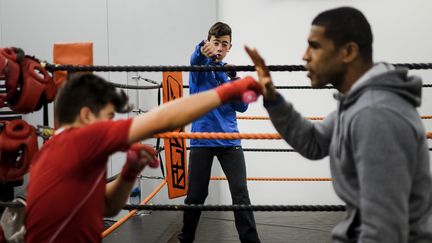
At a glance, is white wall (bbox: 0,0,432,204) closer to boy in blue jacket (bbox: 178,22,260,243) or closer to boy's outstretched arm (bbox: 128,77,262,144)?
boy in blue jacket (bbox: 178,22,260,243)

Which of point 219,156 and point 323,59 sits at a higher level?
point 323,59

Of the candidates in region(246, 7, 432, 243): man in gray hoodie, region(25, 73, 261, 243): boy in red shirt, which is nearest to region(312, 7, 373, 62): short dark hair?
region(246, 7, 432, 243): man in gray hoodie

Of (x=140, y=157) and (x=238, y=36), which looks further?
(x=238, y=36)

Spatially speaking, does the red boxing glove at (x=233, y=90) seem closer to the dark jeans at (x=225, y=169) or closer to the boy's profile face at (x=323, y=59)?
the boy's profile face at (x=323, y=59)

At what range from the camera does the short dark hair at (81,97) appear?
0.86 metres

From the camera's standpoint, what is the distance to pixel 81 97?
2.81 ft

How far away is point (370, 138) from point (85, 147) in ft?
1.69

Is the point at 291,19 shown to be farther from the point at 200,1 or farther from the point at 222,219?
the point at 222,219

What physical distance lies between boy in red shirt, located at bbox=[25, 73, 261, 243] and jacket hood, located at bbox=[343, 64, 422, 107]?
7.9 inches

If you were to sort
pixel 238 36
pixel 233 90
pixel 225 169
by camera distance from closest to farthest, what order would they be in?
pixel 233 90
pixel 225 169
pixel 238 36

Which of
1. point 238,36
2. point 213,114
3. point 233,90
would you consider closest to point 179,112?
point 233,90

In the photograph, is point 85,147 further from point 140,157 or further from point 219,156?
point 219,156

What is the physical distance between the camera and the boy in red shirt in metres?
0.78

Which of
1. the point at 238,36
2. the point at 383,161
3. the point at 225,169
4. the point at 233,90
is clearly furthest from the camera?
the point at 238,36
